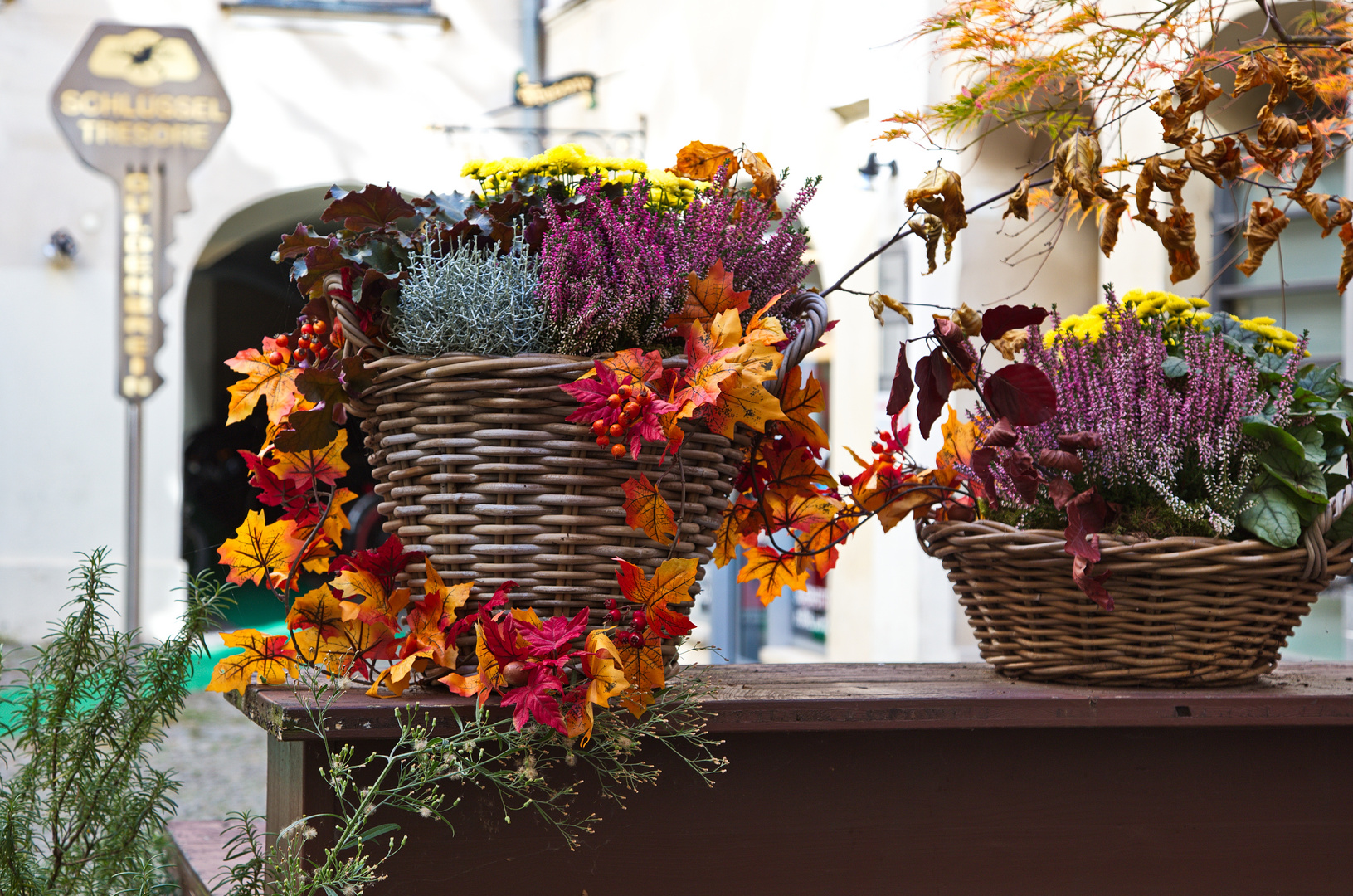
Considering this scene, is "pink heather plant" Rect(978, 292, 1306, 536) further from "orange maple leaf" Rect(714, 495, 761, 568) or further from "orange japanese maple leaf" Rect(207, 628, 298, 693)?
"orange japanese maple leaf" Rect(207, 628, 298, 693)

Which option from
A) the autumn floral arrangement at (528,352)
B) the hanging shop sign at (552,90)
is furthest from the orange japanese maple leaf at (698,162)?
the hanging shop sign at (552,90)

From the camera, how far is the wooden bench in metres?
0.98

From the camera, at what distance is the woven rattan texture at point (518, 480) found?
36.1 inches

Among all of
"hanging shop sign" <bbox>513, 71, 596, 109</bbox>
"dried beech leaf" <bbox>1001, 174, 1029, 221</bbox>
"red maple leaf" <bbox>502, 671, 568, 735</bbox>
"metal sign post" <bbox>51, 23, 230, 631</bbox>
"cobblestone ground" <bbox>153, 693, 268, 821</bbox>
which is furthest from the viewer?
"hanging shop sign" <bbox>513, 71, 596, 109</bbox>

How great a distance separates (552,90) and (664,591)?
6.34 m

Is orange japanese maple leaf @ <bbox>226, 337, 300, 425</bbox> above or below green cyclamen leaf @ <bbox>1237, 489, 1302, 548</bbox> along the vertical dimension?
above

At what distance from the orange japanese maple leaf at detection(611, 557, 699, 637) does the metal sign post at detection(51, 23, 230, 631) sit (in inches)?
246

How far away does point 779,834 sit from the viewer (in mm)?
1033

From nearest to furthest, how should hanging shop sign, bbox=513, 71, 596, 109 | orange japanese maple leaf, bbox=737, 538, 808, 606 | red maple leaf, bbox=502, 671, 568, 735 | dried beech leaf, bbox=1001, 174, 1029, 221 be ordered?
red maple leaf, bbox=502, 671, 568, 735
dried beech leaf, bbox=1001, 174, 1029, 221
orange japanese maple leaf, bbox=737, 538, 808, 606
hanging shop sign, bbox=513, 71, 596, 109

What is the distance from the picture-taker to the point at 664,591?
92 cm

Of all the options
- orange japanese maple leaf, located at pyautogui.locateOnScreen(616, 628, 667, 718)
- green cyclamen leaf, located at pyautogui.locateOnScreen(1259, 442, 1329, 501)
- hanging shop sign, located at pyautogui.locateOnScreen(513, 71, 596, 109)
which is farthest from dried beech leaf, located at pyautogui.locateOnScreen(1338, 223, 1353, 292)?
hanging shop sign, located at pyautogui.locateOnScreen(513, 71, 596, 109)

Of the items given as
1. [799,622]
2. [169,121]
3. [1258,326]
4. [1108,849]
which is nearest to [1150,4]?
[1258,326]

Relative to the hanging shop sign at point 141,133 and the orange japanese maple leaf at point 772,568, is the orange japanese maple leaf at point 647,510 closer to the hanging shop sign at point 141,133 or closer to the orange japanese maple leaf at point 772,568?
the orange japanese maple leaf at point 772,568

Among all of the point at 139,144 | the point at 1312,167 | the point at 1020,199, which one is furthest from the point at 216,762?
the point at 1312,167
